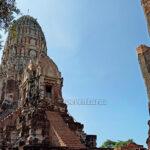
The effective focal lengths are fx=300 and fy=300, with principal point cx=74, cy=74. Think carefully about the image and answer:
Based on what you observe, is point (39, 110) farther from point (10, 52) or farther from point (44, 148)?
point (10, 52)

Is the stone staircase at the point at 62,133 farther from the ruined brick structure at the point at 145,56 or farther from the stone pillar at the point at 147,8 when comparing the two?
the stone pillar at the point at 147,8

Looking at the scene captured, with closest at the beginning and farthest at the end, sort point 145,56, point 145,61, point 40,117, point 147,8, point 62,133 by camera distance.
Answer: point 145,61, point 145,56, point 147,8, point 62,133, point 40,117

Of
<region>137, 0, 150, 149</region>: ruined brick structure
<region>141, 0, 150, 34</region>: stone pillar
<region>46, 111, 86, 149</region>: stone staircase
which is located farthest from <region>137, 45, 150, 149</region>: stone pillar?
<region>46, 111, 86, 149</region>: stone staircase

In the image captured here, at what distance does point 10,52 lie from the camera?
131 ft

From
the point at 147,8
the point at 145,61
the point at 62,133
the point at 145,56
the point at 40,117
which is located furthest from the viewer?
the point at 40,117

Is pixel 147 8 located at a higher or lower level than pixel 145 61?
higher

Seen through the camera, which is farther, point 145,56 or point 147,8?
point 147,8

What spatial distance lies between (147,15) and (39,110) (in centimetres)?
1191

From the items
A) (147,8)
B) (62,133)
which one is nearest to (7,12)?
(147,8)

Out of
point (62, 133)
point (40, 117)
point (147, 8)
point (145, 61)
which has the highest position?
point (147, 8)

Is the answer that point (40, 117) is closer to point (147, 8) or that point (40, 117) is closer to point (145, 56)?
point (145, 56)

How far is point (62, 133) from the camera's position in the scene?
1752 centimetres

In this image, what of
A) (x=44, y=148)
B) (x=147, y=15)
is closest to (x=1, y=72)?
(x=44, y=148)

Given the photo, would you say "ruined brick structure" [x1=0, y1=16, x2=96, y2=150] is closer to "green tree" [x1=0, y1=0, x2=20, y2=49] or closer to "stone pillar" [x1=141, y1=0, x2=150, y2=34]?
"green tree" [x1=0, y1=0, x2=20, y2=49]
